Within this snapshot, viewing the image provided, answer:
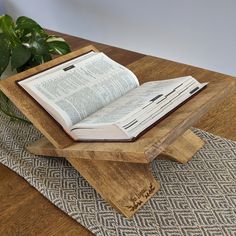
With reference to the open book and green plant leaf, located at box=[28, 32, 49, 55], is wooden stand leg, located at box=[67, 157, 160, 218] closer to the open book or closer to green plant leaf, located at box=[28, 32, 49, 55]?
the open book

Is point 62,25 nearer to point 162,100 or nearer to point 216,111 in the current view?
point 216,111

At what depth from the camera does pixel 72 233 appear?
55 cm

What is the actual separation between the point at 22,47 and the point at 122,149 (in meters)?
0.46

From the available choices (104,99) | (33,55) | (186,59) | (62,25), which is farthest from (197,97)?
(62,25)

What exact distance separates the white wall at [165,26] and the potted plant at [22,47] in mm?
937

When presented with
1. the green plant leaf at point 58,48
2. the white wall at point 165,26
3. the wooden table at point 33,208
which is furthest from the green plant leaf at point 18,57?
the white wall at point 165,26

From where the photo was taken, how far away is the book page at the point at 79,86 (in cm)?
65

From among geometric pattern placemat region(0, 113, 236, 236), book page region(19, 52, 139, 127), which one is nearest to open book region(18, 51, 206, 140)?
book page region(19, 52, 139, 127)

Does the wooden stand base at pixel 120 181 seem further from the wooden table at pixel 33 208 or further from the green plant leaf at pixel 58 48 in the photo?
the green plant leaf at pixel 58 48

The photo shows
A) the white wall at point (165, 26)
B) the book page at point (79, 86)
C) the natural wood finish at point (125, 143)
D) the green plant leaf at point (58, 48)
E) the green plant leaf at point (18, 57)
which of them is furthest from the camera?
the white wall at point (165, 26)

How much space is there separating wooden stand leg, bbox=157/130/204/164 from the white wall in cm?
100

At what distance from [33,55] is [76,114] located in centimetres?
27

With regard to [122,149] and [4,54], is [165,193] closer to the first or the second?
[122,149]

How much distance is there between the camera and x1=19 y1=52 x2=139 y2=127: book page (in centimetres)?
65
